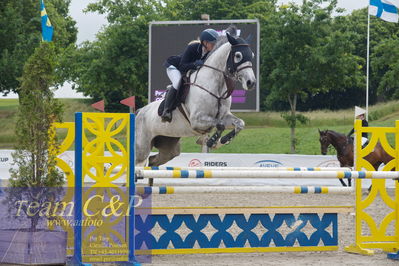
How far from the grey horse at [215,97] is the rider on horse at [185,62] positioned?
91mm

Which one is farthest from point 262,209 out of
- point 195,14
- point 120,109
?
point 195,14

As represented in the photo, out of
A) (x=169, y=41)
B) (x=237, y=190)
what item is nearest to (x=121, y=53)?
(x=169, y=41)

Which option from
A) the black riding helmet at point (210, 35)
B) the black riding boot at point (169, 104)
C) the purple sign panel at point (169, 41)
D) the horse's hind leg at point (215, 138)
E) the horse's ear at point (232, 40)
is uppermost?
the purple sign panel at point (169, 41)

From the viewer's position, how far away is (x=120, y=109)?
3041cm

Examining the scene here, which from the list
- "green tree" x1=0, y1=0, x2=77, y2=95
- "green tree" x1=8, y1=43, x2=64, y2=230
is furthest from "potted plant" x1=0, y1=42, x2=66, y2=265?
"green tree" x1=0, y1=0, x2=77, y2=95

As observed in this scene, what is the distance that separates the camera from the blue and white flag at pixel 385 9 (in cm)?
1554

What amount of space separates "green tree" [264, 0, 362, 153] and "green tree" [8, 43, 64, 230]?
50.0ft

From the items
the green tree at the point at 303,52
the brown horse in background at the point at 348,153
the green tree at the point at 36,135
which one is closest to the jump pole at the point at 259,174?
the green tree at the point at 36,135

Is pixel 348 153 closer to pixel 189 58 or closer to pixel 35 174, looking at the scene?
pixel 189 58

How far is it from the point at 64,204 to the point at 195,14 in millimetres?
31694

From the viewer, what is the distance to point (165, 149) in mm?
6926

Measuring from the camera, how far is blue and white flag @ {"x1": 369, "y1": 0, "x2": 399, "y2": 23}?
15.5 metres

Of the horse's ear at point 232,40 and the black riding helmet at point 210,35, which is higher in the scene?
the black riding helmet at point 210,35

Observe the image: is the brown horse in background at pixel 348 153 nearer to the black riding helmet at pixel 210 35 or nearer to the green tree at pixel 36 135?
the black riding helmet at pixel 210 35
